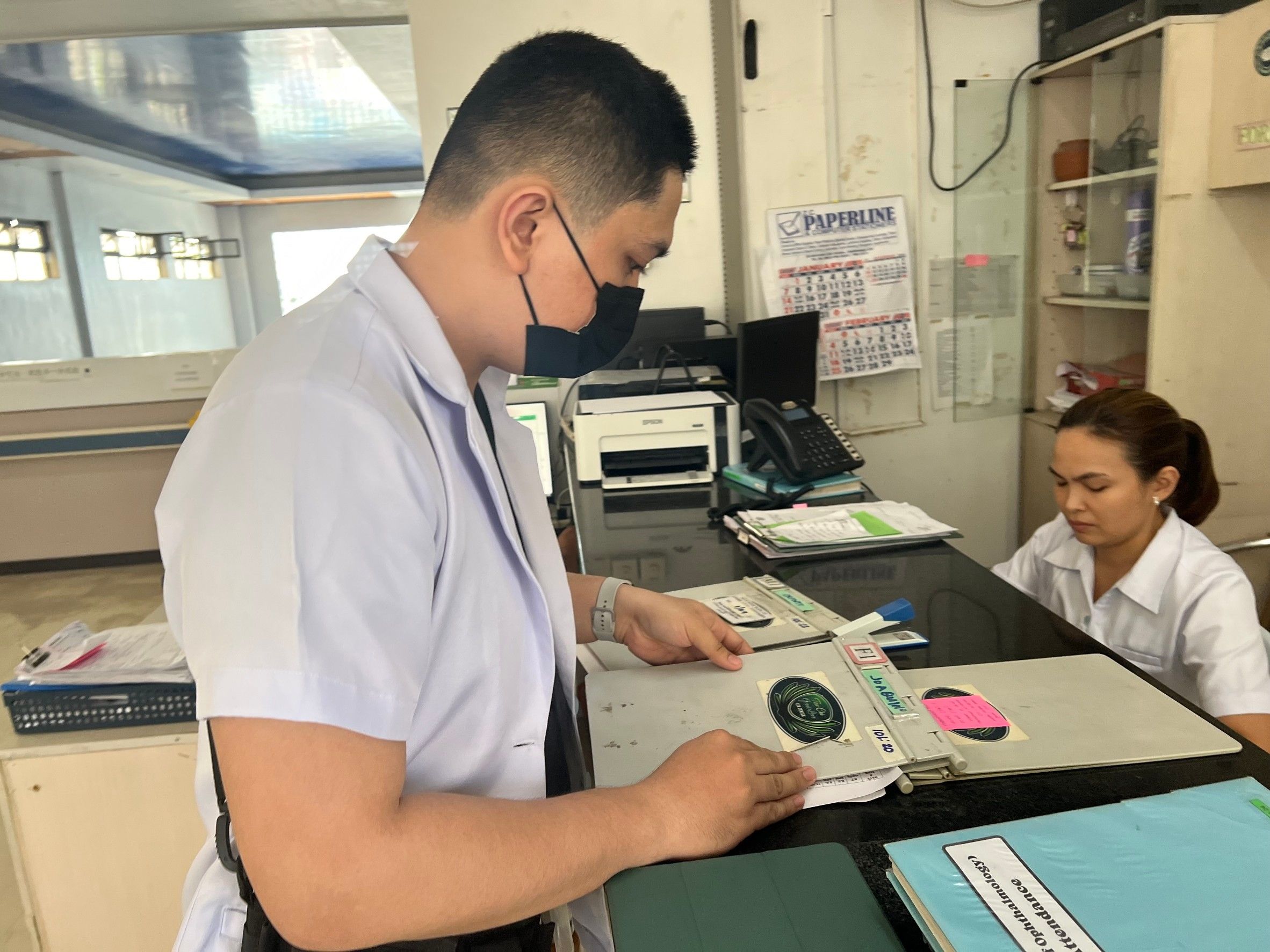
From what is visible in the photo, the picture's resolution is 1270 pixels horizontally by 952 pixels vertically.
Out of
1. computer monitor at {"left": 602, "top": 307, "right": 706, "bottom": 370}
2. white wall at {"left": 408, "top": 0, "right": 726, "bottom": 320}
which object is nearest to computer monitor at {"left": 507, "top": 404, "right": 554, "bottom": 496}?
computer monitor at {"left": 602, "top": 307, "right": 706, "bottom": 370}

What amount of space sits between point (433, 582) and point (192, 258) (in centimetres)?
925

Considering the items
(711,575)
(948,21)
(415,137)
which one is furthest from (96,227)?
(711,575)

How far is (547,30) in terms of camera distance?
8.73ft

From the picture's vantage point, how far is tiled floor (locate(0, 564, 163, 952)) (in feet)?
12.6

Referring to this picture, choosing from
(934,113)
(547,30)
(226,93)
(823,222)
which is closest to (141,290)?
(226,93)

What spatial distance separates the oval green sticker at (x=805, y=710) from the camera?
0.89m

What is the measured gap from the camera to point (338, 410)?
633 millimetres

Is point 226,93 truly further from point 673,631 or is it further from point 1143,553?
point 1143,553

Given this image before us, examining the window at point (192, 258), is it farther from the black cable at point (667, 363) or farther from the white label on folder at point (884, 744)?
the white label on folder at point (884, 744)

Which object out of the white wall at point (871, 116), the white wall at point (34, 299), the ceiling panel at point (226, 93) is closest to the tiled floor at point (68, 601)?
the white wall at point (34, 299)

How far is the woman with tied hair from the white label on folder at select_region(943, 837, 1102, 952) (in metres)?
0.80

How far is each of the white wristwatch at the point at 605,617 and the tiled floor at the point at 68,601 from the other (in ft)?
10.6

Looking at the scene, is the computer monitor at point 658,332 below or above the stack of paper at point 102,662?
above

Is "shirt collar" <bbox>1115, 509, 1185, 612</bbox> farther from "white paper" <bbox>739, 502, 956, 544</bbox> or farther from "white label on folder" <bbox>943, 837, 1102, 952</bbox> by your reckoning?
"white label on folder" <bbox>943, 837, 1102, 952</bbox>
